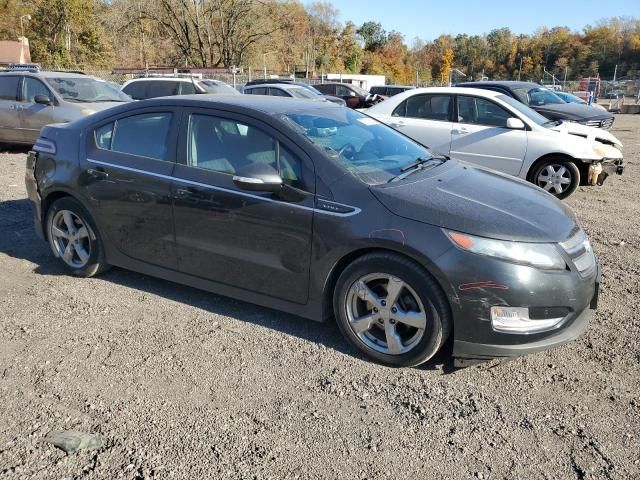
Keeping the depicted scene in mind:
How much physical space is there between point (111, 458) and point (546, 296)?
2.42m

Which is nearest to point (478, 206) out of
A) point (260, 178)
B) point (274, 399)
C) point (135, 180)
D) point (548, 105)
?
point (260, 178)

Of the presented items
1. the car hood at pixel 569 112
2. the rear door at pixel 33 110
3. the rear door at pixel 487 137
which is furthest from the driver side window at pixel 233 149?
the car hood at pixel 569 112

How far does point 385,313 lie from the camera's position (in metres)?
3.34

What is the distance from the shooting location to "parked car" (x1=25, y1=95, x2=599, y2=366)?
3.12 m

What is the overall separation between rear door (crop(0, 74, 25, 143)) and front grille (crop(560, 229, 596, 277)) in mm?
11311

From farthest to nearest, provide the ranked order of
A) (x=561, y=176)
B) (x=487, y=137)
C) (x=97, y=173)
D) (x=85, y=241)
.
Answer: (x=487, y=137)
(x=561, y=176)
(x=85, y=241)
(x=97, y=173)

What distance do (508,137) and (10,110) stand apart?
983 cm

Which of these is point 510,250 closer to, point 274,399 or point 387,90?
point 274,399

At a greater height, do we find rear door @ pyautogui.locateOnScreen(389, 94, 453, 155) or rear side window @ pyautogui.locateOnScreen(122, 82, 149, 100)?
rear side window @ pyautogui.locateOnScreen(122, 82, 149, 100)

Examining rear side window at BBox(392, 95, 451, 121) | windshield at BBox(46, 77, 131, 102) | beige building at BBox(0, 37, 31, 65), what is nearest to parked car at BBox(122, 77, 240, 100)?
windshield at BBox(46, 77, 131, 102)

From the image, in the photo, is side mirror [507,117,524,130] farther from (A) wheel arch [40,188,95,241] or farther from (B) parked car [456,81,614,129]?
(A) wheel arch [40,188,95,241]

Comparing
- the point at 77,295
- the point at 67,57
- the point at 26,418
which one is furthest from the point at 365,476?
the point at 67,57

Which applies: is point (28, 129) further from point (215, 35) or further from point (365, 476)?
point (215, 35)

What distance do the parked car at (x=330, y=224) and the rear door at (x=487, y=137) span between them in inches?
171
